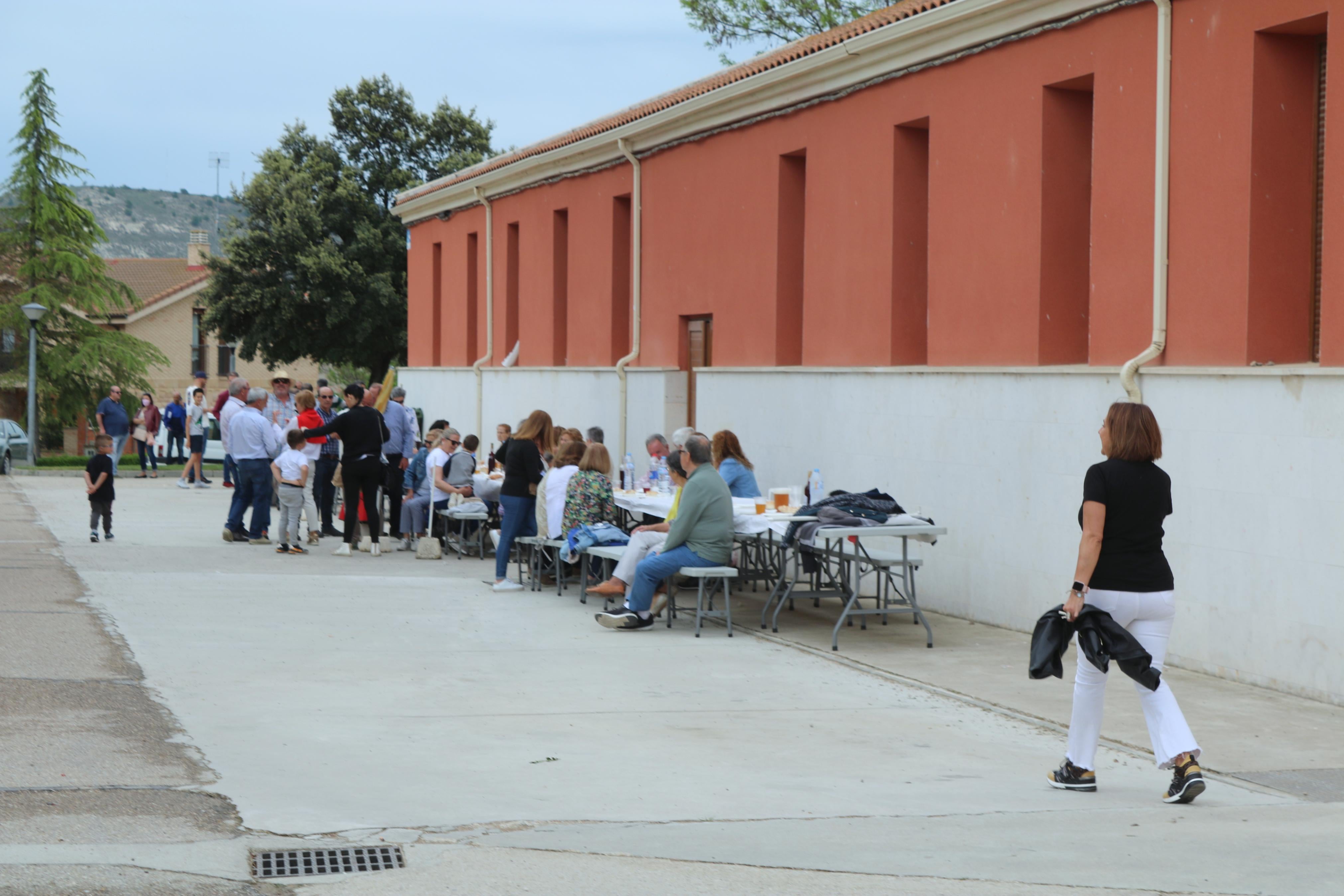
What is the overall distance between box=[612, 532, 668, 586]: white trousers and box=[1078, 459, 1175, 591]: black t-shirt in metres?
5.73

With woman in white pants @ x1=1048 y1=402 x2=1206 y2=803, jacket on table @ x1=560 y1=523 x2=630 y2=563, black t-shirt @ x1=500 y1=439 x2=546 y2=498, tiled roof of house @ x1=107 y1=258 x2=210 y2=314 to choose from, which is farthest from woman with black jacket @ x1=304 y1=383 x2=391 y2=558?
tiled roof of house @ x1=107 y1=258 x2=210 y2=314

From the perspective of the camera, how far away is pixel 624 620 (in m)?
11.7

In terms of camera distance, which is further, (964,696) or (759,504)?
(759,504)

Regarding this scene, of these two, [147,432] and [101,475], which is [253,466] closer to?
[101,475]

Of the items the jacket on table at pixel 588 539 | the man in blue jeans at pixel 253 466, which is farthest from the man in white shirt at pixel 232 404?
the jacket on table at pixel 588 539

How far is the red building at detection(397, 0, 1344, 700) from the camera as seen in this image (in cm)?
984

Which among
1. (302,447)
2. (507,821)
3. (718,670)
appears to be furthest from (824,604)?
(507,821)

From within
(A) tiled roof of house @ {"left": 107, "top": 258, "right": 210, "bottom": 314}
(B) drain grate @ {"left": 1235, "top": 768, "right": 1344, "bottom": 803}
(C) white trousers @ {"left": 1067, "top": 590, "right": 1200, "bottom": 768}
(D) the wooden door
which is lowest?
(B) drain grate @ {"left": 1235, "top": 768, "right": 1344, "bottom": 803}

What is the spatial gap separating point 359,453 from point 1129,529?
11.1 meters

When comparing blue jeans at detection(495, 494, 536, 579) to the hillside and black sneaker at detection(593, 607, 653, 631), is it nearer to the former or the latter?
black sneaker at detection(593, 607, 653, 631)

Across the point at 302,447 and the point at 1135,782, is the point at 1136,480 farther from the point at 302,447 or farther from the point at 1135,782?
the point at 302,447

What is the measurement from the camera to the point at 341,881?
5.36 metres

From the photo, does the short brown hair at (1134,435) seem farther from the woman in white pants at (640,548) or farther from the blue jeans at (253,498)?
the blue jeans at (253,498)

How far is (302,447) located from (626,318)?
542cm
